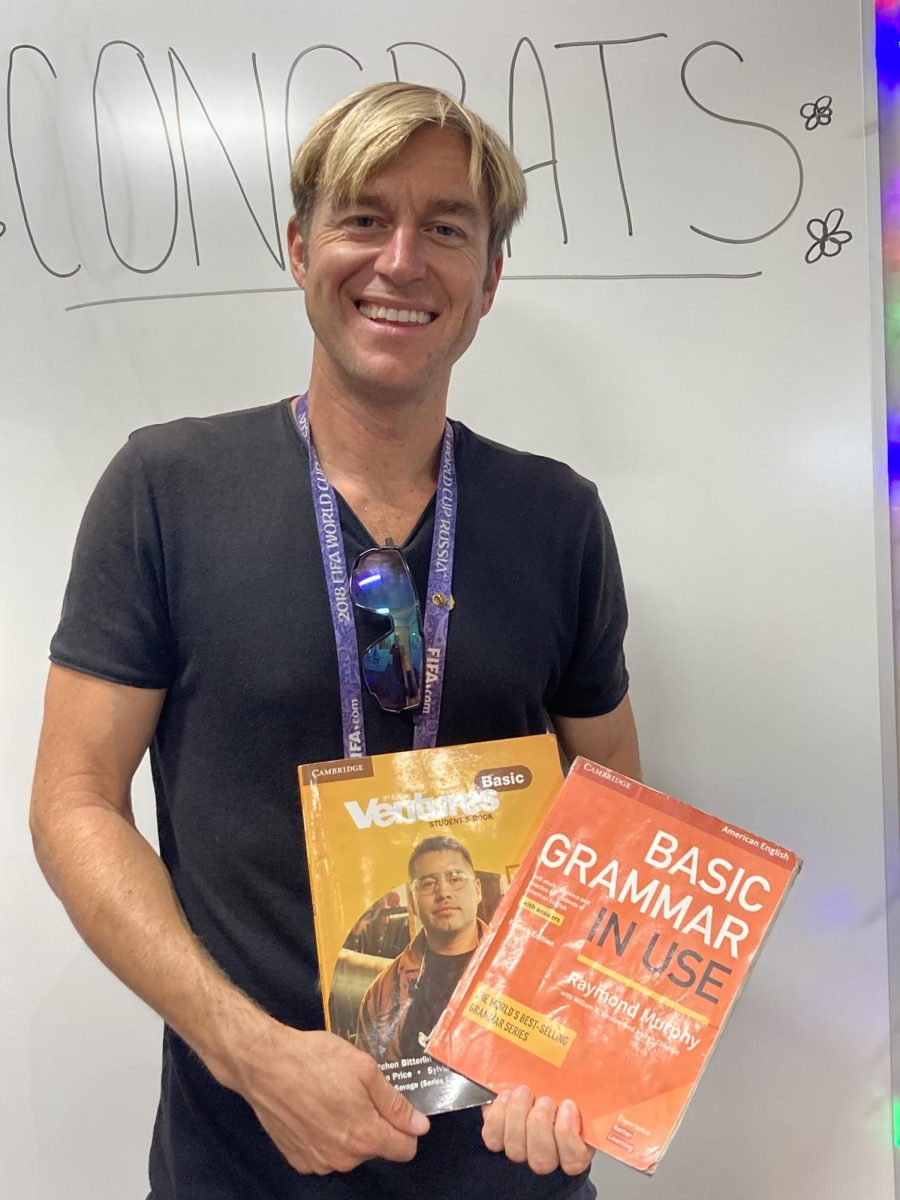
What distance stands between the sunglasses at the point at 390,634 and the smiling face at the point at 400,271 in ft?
0.68

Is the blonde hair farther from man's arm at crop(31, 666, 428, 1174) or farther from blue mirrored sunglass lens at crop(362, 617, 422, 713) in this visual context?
man's arm at crop(31, 666, 428, 1174)

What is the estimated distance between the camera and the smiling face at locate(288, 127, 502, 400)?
1028mm

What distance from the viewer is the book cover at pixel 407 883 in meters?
0.85

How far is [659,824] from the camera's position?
867 mm

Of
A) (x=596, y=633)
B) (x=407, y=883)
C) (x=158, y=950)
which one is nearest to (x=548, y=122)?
(x=596, y=633)

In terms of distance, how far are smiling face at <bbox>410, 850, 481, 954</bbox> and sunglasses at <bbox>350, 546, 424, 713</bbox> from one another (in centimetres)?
19

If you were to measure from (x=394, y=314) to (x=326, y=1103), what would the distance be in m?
0.79

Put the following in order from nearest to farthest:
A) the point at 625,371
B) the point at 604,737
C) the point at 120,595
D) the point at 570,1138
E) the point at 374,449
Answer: the point at 570,1138 < the point at 120,595 < the point at 374,449 < the point at 604,737 < the point at 625,371

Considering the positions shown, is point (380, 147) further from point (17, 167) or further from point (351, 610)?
point (17, 167)

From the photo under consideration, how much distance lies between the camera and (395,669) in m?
1.01

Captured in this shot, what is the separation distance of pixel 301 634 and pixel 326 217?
47cm

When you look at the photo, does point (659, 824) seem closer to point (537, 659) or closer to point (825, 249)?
point (537, 659)

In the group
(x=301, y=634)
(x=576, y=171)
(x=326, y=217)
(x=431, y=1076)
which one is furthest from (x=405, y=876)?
(x=576, y=171)

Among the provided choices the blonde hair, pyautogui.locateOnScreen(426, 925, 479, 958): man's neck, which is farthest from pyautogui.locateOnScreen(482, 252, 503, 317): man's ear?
pyautogui.locateOnScreen(426, 925, 479, 958): man's neck
